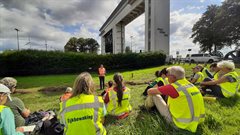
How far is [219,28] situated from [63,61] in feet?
97.2

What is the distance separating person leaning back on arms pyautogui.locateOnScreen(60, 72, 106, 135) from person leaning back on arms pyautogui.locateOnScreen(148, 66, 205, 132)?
117cm

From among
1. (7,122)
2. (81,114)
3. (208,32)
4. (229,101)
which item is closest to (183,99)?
(81,114)

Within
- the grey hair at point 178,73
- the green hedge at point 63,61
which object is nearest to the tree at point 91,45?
the green hedge at point 63,61

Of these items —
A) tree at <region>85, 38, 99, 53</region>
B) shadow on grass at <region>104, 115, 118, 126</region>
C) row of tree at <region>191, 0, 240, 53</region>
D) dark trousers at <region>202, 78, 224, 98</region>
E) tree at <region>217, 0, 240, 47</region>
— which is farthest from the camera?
tree at <region>85, 38, 99, 53</region>

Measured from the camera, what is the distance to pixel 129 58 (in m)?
24.6

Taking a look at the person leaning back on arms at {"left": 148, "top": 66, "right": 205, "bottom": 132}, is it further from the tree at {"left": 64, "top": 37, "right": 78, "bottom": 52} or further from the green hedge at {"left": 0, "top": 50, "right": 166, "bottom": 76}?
the tree at {"left": 64, "top": 37, "right": 78, "bottom": 52}

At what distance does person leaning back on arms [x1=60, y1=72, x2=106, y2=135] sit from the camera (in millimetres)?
2223

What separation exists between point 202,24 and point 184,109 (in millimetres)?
41494

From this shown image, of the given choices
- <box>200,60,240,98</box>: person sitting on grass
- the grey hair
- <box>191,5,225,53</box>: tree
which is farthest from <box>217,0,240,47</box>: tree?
the grey hair

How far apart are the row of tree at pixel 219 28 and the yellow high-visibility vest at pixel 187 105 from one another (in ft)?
110

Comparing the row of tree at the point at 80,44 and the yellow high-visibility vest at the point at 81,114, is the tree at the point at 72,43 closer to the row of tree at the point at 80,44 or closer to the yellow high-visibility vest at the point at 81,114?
the row of tree at the point at 80,44

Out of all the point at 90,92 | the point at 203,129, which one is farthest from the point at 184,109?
the point at 90,92

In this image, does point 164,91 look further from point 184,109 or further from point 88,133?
point 88,133

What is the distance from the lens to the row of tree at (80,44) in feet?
239
